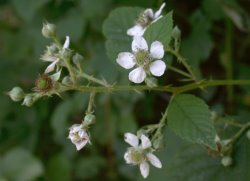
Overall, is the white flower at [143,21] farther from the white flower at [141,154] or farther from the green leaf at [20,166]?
the green leaf at [20,166]

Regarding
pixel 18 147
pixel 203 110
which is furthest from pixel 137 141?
pixel 18 147

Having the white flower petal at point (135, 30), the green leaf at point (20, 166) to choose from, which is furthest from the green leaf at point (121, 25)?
the green leaf at point (20, 166)

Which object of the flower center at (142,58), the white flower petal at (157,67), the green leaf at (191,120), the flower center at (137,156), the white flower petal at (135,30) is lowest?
the flower center at (137,156)

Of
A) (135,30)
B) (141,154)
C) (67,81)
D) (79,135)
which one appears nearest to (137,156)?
(141,154)

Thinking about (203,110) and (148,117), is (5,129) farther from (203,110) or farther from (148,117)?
(203,110)

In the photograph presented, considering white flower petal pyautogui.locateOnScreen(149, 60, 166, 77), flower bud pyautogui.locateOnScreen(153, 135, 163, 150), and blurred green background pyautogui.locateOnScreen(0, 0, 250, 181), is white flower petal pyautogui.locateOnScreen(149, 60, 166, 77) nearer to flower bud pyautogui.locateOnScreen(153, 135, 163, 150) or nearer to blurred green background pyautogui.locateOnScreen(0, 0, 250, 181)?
flower bud pyautogui.locateOnScreen(153, 135, 163, 150)

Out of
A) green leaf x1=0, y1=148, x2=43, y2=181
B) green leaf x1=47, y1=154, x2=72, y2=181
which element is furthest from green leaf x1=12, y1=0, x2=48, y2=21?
green leaf x1=47, y1=154, x2=72, y2=181
